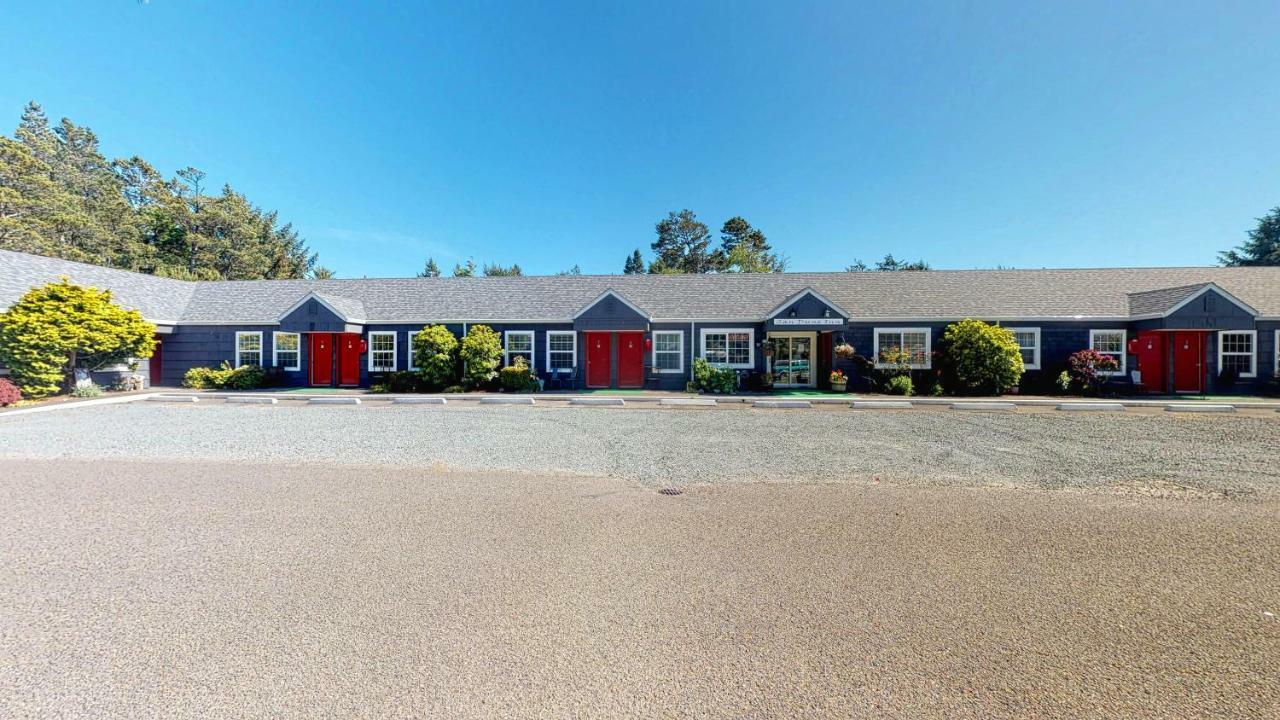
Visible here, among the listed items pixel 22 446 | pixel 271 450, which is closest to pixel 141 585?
pixel 271 450

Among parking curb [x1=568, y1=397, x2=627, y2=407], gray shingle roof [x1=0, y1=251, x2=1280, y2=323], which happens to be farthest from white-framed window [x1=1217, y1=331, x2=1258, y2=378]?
parking curb [x1=568, y1=397, x2=627, y2=407]

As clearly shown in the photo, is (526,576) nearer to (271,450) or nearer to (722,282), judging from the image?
(271,450)

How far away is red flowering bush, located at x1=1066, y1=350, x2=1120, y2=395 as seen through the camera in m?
17.0

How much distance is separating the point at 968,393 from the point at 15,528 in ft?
71.8

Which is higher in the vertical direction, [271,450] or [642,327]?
[642,327]

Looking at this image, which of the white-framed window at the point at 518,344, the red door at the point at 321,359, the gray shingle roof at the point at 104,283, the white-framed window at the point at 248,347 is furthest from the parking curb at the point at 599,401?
the gray shingle roof at the point at 104,283

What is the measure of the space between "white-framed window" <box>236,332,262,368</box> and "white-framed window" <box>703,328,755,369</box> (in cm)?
1888

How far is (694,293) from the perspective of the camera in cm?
2169

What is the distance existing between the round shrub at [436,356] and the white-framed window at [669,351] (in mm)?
7925

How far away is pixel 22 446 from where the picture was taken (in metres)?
8.87

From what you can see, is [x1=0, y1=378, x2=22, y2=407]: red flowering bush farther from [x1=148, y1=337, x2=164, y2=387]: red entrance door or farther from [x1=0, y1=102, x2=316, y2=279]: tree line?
[x1=0, y1=102, x2=316, y2=279]: tree line

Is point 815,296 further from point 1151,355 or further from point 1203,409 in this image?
point 1151,355

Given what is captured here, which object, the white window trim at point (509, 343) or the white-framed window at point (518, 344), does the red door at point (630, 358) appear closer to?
the white window trim at point (509, 343)

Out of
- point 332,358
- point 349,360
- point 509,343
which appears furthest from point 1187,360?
point 332,358
